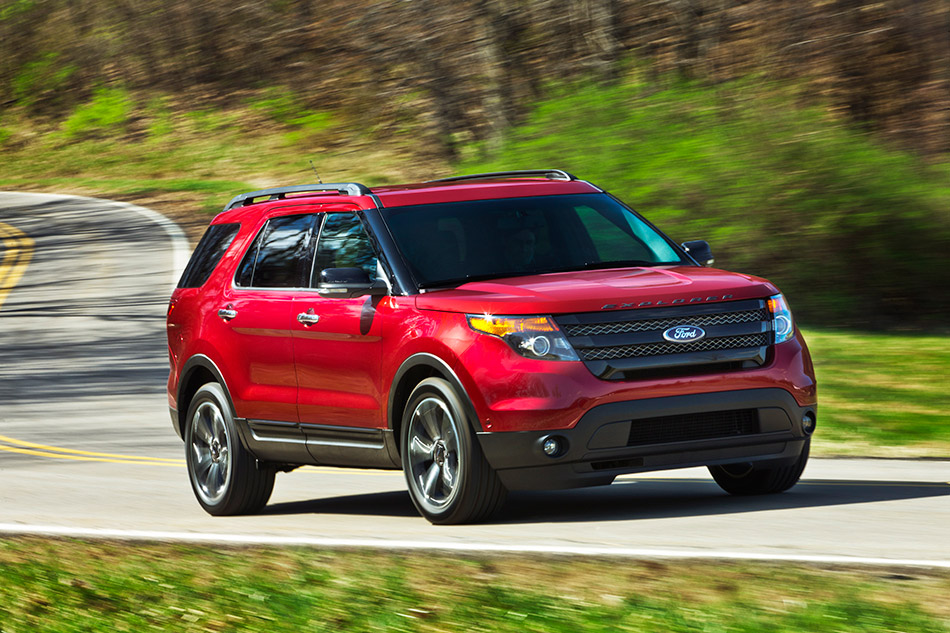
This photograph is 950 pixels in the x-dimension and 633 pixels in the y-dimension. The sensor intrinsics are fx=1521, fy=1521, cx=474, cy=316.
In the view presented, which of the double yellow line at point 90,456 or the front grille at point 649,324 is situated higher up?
the front grille at point 649,324

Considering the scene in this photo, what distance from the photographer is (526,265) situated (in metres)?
8.39

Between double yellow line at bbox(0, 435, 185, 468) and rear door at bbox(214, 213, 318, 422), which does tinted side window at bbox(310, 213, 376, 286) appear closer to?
rear door at bbox(214, 213, 318, 422)

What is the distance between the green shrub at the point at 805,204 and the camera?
703 inches

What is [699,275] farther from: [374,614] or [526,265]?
[374,614]

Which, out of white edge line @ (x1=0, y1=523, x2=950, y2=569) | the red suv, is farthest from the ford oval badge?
white edge line @ (x1=0, y1=523, x2=950, y2=569)

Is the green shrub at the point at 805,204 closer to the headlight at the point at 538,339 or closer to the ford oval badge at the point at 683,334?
the ford oval badge at the point at 683,334

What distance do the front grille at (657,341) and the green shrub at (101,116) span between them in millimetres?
46051

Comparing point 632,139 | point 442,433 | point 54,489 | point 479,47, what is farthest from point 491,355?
point 479,47

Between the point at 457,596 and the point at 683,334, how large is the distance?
2.08 metres

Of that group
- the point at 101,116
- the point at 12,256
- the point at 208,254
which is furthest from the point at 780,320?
the point at 101,116

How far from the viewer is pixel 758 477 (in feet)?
28.3

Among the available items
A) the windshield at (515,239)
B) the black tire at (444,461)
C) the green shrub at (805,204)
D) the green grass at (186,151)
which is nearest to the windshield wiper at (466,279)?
the windshield at (515,239)

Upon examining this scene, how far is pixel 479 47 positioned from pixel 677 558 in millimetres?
21550

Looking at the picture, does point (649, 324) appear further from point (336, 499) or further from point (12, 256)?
point (12, 256)
